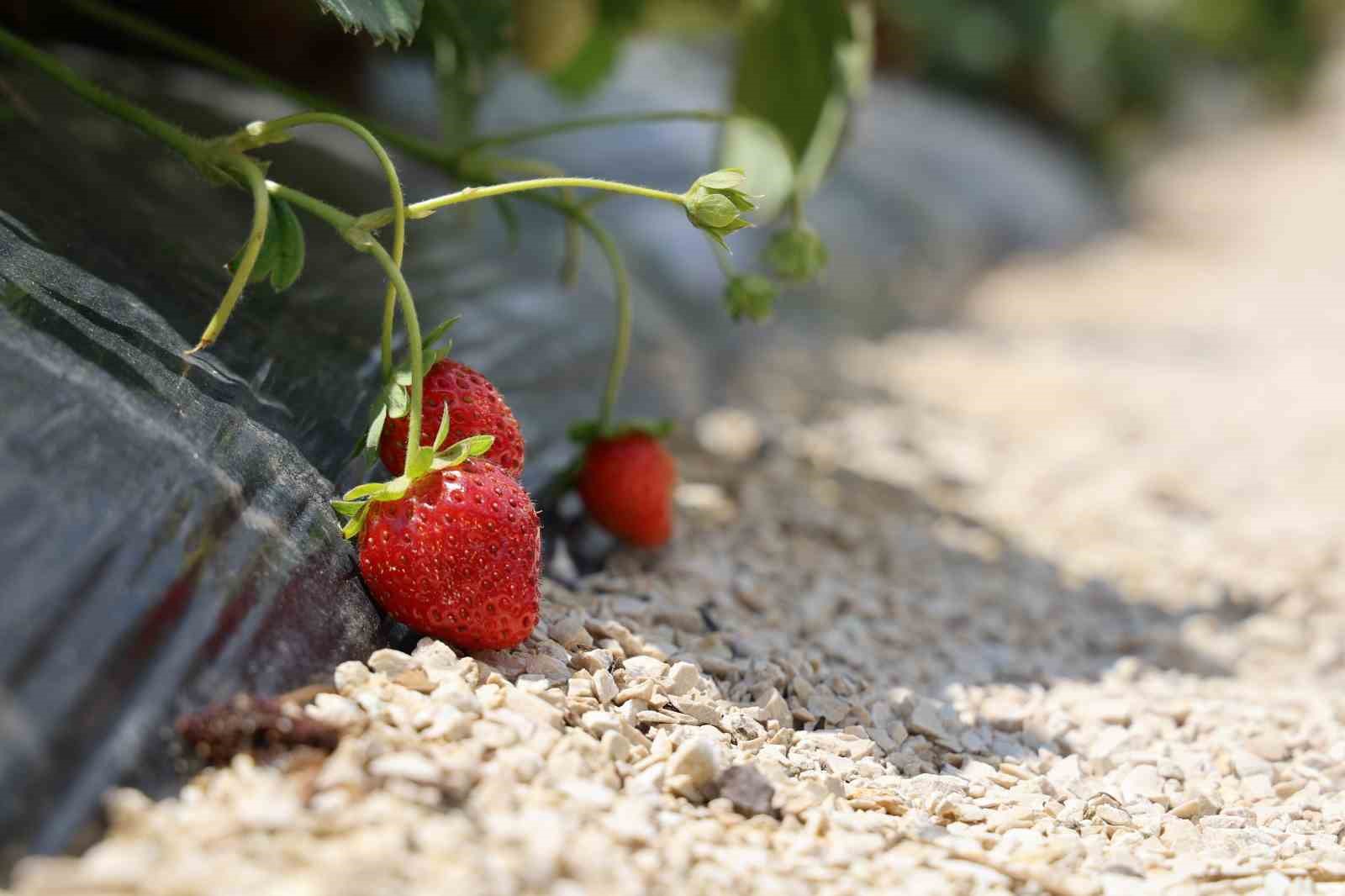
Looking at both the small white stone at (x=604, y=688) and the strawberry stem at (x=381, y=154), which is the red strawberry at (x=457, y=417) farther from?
the small white stone at (x=604, y=688)

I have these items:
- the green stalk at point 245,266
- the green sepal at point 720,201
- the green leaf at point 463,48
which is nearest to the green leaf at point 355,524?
the green stalk at point 245,266

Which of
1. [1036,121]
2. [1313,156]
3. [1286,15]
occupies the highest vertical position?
[1286,15]

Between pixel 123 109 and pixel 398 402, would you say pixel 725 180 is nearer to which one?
pixel 398 402

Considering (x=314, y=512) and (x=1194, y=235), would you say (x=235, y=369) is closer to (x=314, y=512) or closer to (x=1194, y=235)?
(x=314, y=512)

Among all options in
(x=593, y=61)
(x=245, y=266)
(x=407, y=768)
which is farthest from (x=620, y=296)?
(x=593, y=61)

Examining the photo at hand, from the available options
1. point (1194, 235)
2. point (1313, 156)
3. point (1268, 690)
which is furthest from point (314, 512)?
point (1313, 156)

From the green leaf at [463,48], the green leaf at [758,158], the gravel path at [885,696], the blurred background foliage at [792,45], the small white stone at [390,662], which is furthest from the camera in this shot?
the green leaf at [758,158]
